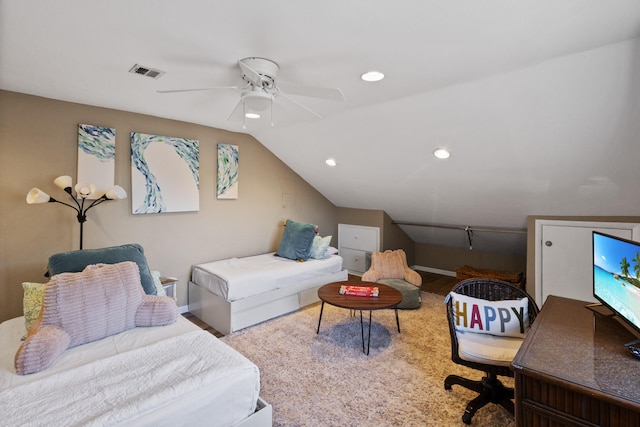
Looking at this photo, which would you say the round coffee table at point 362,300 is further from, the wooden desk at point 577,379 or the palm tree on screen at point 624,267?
the palm tree on screen at point 624,267

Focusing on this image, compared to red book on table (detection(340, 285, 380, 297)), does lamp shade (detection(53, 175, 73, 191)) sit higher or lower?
higher

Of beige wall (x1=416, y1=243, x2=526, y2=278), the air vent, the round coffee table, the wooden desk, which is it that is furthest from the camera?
beige wall (x1=416, y1=243, x2=526, y2=278)

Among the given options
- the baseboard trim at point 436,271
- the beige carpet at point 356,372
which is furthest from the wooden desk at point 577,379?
the baseboard trim at point 436,271

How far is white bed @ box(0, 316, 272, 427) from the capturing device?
126 cm

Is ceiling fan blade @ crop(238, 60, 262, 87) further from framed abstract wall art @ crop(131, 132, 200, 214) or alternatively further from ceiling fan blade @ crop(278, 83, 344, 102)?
framed abstract wall art @ crop(131, 132, 200, 214)

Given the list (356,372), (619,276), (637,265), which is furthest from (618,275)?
(356,372)

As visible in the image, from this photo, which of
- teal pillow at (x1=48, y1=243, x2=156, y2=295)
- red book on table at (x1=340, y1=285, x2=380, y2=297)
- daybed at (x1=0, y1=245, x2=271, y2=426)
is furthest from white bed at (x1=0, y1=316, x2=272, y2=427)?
red book on table at (x1=340, y1=285, x2=380, y2=297)

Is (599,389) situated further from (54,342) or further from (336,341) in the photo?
(54,342)

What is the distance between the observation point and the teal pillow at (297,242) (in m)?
4.02

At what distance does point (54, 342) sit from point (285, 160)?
3331mm

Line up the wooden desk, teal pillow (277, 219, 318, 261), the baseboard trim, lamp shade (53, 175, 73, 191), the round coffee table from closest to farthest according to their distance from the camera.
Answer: the wooden desk < lamp shade (53, 175, 73, 191) < the round coffee table < teal pillow (277, 219, 318, 261) < the baseboard trim

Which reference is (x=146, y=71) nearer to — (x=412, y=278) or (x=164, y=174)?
(x=164, y=174)

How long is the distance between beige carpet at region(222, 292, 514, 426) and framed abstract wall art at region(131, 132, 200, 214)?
1561 millimetres

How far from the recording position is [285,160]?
4.48 metres
